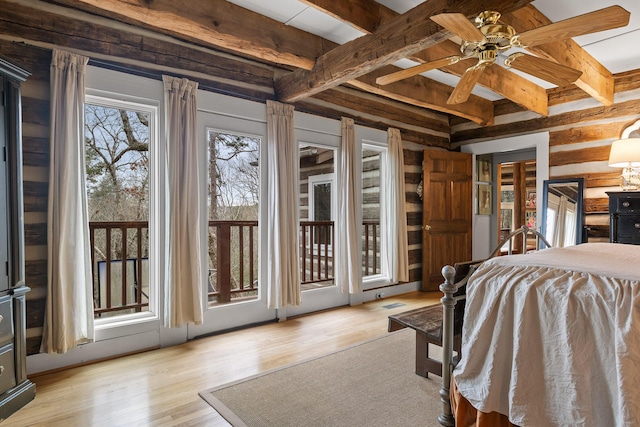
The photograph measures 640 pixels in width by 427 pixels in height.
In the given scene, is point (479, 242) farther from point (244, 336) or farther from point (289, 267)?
point (244, 336)

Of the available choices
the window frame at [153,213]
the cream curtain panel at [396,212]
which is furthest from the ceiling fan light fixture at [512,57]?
the window frame at [153,213]

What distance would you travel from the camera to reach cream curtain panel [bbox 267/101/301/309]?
12.5 ft

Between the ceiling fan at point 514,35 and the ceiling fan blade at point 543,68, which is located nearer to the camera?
the ceiling fan at point 514,35

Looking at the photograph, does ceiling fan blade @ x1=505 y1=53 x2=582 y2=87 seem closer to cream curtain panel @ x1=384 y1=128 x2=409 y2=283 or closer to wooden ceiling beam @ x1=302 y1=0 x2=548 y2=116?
wooden ceiling beam @ x1=302 y1=0 x2=548 y2=116

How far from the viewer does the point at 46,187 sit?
8.86ft

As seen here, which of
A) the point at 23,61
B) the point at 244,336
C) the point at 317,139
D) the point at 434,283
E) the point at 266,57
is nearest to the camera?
the point at 23,61

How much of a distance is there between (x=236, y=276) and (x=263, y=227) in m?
1.23

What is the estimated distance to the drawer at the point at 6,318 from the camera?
213cm

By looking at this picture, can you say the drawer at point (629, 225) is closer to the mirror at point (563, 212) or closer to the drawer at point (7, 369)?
the mirror at point (563, 212)

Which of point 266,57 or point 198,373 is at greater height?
point 266,57

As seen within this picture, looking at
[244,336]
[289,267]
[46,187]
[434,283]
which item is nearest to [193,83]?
[46,187]

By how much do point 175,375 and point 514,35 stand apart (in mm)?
3142

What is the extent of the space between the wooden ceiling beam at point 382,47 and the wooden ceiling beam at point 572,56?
528mm

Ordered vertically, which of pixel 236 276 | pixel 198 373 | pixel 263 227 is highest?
pixel 263 227
